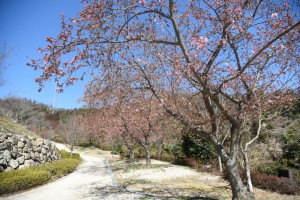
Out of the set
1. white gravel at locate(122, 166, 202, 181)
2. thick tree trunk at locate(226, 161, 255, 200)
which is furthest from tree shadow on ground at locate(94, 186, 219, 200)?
white gravel at locate(122, 166, 202, 181)

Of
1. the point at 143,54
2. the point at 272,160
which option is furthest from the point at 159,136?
the point at 143,54

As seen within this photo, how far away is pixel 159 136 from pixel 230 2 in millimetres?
19875

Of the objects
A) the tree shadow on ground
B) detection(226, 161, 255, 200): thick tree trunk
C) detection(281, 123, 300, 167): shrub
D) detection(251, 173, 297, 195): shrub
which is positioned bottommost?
the tree shadow on ground

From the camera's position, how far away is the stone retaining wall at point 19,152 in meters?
11.6

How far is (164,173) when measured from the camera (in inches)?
609

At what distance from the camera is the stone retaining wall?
11.6 m

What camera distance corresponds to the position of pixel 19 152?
42.7ft

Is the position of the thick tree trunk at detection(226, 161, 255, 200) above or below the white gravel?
above

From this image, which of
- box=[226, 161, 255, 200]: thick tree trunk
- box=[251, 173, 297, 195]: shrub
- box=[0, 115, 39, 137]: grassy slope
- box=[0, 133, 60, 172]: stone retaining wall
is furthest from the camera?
box=[0, 115, 39, 137]: grassy slope

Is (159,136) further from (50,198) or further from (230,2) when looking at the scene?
(230,2)

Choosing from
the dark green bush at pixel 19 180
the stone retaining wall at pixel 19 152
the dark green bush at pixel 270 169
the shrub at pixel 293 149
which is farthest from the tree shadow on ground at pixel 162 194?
the shrub at pixel 293 149

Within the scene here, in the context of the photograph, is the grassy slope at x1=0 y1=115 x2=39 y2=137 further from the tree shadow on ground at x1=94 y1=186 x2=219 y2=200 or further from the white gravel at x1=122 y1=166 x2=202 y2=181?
the tree shadow on ground at x1=94 y1=186 x2=219 y2=200

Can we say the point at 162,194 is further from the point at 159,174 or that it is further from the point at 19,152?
the point at 19,152

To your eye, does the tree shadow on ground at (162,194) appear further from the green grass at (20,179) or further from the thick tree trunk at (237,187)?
the green grass at (20,179)
